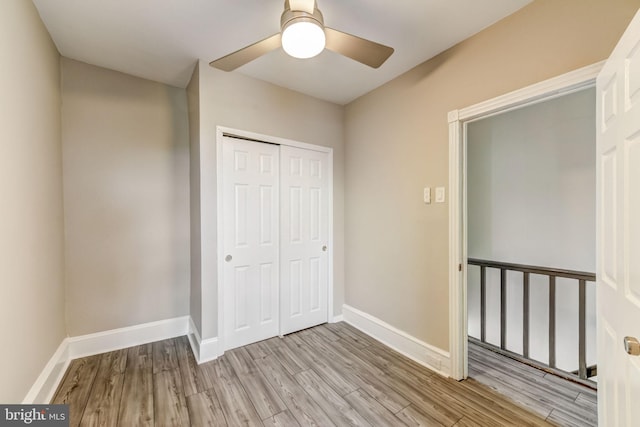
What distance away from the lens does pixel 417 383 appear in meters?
2.02

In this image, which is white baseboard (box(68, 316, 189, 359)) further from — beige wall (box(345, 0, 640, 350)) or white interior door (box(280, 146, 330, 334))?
beige wall (box(345, 0, 640, 350))

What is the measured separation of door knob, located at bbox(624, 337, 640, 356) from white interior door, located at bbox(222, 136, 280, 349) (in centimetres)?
240

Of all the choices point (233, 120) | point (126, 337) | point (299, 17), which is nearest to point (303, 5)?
point (299, 17)

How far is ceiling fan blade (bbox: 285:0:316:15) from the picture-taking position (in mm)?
1312

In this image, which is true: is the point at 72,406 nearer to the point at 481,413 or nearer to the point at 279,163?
the point at 279,163

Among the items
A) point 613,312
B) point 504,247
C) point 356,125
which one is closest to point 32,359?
point 613,312

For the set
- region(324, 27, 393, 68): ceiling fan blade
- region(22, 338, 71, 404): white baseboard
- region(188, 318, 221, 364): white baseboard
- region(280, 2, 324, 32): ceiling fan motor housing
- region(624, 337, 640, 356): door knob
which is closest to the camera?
region(624, 337, 640, 356): door knob

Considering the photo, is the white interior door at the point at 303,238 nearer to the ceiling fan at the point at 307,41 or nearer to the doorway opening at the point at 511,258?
the ceiling fan at the point at 307,41

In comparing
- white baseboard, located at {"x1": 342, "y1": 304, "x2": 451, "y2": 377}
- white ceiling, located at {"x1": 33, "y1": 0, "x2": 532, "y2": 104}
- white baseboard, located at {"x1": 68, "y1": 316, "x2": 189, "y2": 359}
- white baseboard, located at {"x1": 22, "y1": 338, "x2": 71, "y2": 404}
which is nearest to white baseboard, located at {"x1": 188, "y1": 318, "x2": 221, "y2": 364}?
white baseboard, located at {"x1": 68, "y1": 316, "x2": 189, "y2": 359}

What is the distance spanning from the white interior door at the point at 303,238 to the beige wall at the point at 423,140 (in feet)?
1.11

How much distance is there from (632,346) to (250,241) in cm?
246

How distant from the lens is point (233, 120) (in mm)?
2426

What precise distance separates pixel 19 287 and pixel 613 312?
115 inches

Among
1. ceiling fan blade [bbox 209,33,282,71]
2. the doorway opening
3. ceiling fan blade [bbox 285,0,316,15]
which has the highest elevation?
ceiling fan blade [bbox 285,0,316,15]
